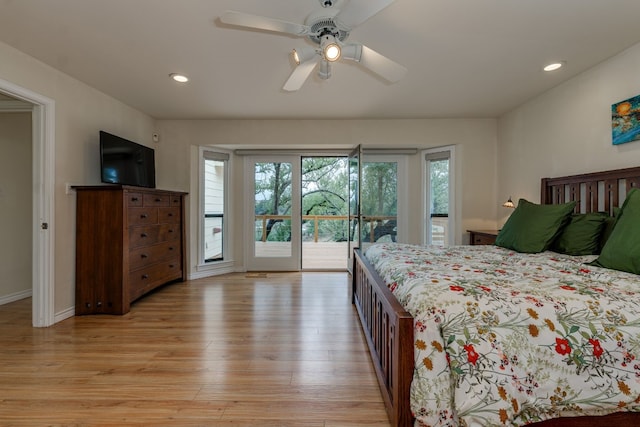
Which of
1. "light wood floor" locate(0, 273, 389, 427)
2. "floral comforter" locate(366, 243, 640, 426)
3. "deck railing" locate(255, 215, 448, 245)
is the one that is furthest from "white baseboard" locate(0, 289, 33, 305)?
"floral comforter" locate(366, 243, 640, 426)

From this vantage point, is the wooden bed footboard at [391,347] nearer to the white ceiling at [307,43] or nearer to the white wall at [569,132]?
the white ceiling at [307,43]

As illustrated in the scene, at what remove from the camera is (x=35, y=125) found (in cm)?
256

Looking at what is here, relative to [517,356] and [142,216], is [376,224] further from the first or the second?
[517,356]

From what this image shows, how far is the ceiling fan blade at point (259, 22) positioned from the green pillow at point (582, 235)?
239 centimetres

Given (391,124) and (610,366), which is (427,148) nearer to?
(391,124)

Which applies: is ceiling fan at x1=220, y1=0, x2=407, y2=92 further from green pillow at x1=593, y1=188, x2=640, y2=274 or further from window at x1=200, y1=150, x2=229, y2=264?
window at x1=200, y1=150, x2=229, y2=264

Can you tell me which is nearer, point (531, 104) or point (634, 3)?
point (634, 3)

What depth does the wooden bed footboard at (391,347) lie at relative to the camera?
3.91 ft

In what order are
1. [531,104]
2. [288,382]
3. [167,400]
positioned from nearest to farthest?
[167,400]
[288,382]
[531,104]

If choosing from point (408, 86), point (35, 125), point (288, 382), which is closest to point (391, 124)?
point (408, 86)

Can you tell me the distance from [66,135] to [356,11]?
2.90 meters

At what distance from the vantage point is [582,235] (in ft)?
7.16

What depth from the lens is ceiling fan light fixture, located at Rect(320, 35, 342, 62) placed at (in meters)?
1.58

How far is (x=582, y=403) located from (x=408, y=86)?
108 inches
